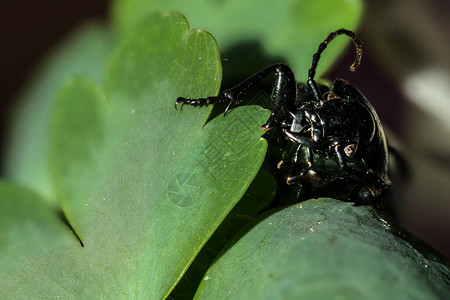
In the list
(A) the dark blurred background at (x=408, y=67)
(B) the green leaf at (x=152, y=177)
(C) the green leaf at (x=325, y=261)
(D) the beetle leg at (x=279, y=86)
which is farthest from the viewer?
(A) the dark blurred background at (x=408, y=67)

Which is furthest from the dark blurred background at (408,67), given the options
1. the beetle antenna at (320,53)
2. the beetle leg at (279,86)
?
the beetle leg at (279,86)

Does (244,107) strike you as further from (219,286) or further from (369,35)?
(369,35)

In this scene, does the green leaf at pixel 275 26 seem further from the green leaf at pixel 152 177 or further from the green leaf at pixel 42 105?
the green leaf at pixel 42 105

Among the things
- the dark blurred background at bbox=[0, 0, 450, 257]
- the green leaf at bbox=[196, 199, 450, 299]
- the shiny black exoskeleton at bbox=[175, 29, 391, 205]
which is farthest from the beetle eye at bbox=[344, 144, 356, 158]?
the dark blurred background at bbox=[0, 0, 450, 257]

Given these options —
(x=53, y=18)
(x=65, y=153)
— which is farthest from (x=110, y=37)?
(x=65, y=153)

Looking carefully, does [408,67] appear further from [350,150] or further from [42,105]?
[42,105]

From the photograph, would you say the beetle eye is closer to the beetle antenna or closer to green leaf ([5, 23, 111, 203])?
the beetle antenna
